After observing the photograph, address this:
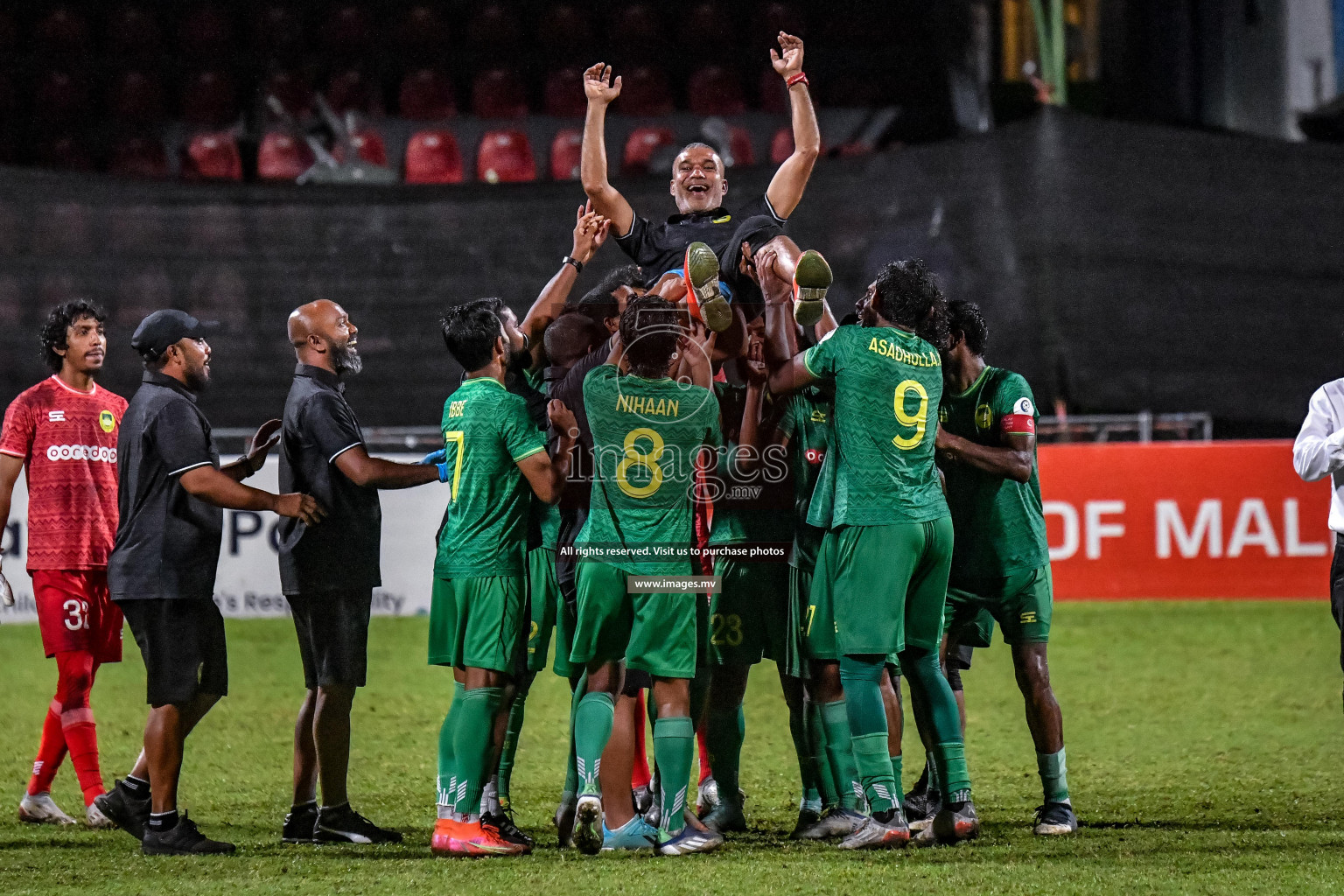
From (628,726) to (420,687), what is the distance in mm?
4889

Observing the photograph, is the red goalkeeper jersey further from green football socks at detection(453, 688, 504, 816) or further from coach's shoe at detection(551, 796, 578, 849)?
coach's shoe at detection(551, 796, 578, 849)

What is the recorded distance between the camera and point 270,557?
12.6 metres

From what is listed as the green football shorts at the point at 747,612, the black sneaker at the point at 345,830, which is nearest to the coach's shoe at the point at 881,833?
the green football shorts at the point at 747,612

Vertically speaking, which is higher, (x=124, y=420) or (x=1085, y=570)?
(x=124, y=420)

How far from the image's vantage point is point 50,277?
14.2m

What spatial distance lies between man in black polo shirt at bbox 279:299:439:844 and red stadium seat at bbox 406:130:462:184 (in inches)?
451

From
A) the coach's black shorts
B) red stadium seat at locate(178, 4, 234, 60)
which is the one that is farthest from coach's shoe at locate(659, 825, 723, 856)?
red stadium seat at locate(178, 4, 234, 60)

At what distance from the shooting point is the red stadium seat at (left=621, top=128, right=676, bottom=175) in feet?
54.4

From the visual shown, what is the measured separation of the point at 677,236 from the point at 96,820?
11.9 feet

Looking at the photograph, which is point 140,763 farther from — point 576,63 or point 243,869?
point 576,63

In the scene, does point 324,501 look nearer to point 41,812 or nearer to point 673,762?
point 673,762

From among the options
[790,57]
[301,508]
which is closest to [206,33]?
[790,57]

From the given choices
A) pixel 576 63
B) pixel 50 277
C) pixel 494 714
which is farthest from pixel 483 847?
pixel 576 63

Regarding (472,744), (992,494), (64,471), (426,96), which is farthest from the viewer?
(426,96)
